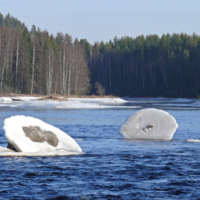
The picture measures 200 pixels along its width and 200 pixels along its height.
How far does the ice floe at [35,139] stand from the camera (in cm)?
1096

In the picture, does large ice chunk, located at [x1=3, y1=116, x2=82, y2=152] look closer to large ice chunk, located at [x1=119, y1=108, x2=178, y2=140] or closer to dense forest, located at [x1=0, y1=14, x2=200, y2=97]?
large ice chunk, located at [x1=119, y1=108, x2=178, y2=140]

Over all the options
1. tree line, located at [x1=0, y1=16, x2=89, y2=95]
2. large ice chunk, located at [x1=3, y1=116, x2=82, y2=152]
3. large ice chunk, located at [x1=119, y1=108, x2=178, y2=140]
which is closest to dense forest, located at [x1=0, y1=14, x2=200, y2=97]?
tree line, located at [x1=0, y1=16, x2=89, y2=95]

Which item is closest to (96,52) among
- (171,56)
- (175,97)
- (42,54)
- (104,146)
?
(171,56)

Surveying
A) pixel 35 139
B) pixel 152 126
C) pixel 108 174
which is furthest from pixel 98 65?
pixel 108 174

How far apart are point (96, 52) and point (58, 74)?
43403 millimetres

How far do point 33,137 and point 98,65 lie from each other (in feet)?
312

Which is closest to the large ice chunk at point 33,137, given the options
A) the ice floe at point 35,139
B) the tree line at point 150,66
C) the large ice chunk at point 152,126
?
the ice floe at point 35,139

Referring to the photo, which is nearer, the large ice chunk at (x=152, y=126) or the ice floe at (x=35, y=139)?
the ice floe at (x=35, y=139)

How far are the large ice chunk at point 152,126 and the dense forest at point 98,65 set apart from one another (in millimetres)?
44215

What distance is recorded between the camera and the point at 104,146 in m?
13.5

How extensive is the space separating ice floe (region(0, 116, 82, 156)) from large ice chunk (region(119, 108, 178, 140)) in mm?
4222

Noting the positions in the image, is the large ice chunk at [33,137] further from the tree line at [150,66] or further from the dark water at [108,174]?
the tree line at [150,66]

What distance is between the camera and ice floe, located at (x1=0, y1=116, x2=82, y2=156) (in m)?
11.0

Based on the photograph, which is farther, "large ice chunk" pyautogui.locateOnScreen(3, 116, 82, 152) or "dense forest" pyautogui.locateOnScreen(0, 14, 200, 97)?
"dense forest" pyautogui.locateOnScreen(0, 14, 200, 97)
